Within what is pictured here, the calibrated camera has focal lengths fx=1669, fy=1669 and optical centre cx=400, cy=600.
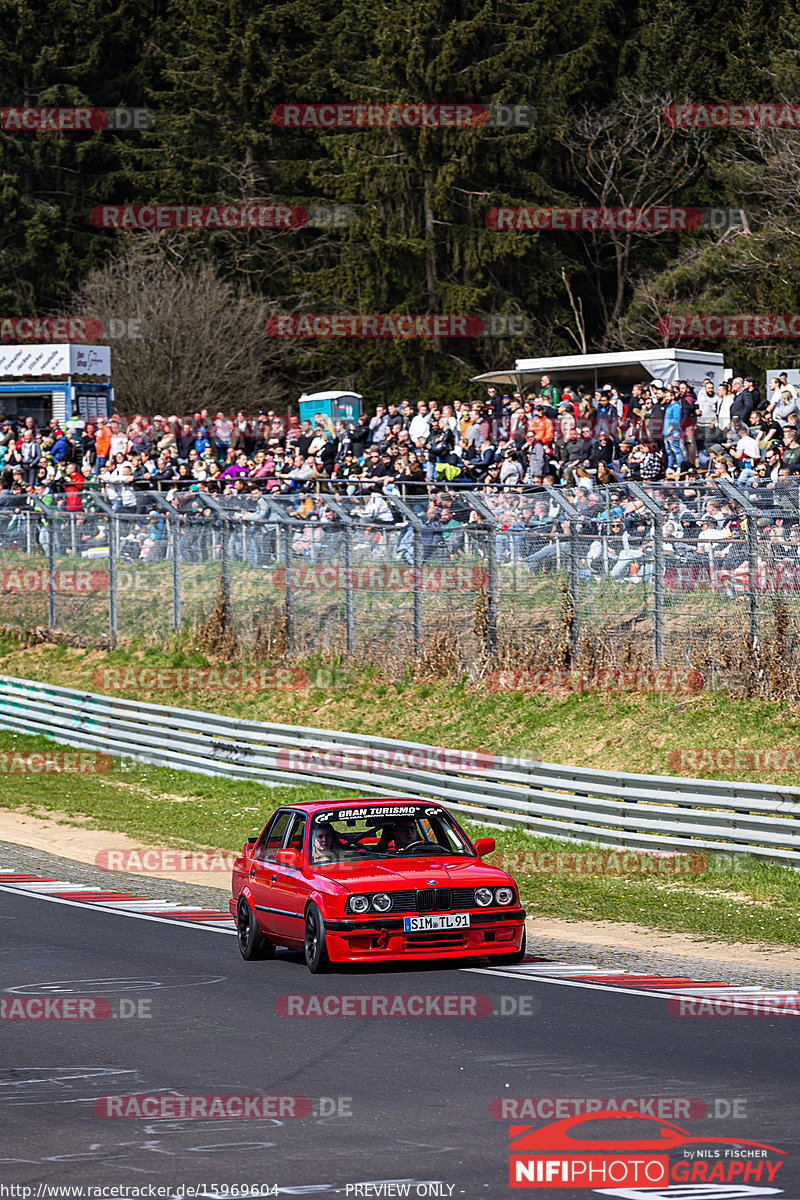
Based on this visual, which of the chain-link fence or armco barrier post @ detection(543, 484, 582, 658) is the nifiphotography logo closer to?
the chain-link fence

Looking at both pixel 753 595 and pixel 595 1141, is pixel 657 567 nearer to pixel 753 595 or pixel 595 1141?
pixel 753 595

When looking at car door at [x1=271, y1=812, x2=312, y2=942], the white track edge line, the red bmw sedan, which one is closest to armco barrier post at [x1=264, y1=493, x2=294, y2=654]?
the white track edge line

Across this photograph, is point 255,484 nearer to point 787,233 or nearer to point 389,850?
point 389,850

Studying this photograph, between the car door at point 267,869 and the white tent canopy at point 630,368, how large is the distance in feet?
66.9

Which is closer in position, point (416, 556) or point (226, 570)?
point (416, 556)

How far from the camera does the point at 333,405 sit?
41.2m

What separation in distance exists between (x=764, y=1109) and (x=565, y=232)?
53293 mm

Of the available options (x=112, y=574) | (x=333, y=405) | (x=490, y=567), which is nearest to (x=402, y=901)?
(x=490, y=567)

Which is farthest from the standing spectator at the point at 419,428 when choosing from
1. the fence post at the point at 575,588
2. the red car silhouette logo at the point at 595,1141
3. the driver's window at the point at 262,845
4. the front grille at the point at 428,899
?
the red car silhouette logo at the point at 595,1141

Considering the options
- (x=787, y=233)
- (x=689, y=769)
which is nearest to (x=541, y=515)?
(x=689, y=769)

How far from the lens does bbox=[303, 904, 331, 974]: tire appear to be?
11992 mm

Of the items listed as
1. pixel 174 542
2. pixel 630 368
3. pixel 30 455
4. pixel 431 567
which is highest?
pixel 630 368

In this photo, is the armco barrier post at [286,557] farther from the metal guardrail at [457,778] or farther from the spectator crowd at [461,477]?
the metal guardrail at [457,778]

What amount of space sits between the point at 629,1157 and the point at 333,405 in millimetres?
34829
